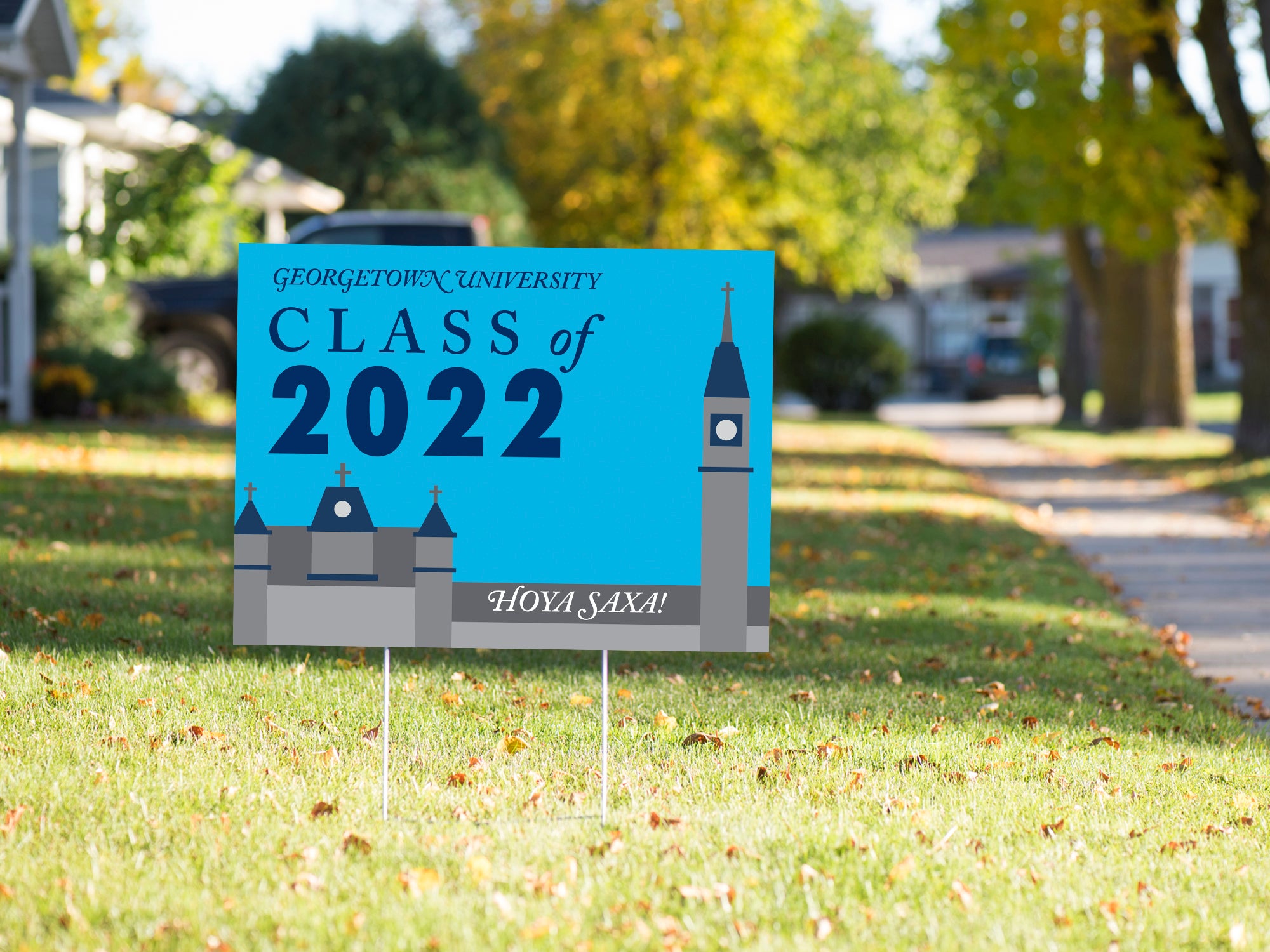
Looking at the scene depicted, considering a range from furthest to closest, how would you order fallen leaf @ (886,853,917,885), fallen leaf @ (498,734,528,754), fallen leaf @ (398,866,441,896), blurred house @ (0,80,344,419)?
blurred house @ (0,80,344,419) < fallen leaf @ (498,734,528,754) < fallen leaf @ (886,853,917,885) < fallen leaf @ (398,866,441,896)

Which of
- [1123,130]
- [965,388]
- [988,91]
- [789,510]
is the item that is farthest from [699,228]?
[965,388]

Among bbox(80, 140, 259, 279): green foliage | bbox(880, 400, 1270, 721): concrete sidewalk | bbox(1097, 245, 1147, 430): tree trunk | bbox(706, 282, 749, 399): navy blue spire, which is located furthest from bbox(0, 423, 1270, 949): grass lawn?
bbox(1097, 245, 1147, 430): tree trunk

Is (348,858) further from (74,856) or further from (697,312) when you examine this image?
(697,312)

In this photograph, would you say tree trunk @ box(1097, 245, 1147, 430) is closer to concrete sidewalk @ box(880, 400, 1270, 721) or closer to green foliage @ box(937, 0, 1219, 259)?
concrete sidewalk @ box(880, 400, 1270, 721)

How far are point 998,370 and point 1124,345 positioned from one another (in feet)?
61.4

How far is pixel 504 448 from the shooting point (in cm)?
444

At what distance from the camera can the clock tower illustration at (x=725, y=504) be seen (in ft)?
14.5

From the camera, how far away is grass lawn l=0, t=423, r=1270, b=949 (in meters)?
3.78

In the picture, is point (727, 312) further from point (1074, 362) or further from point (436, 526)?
point (1074, 362)

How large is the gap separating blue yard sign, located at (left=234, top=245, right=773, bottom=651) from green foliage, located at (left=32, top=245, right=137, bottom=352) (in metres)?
13.4

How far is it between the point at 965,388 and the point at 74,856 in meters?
40.4

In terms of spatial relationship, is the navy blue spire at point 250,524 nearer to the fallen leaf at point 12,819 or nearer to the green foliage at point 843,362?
the fallen leaf at point 12,819

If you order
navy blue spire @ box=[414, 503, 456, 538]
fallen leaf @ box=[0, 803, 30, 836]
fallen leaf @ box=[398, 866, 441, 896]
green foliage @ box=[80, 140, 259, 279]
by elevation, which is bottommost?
fallen leaf @ box=[398, 866, 441, 896]

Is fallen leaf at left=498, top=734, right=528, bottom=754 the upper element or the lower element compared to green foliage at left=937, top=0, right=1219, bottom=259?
lower
